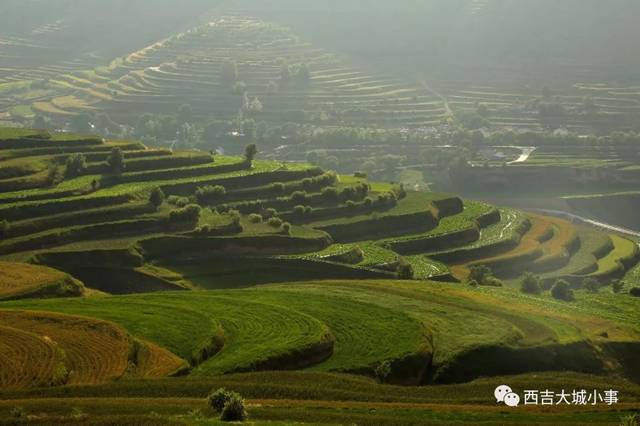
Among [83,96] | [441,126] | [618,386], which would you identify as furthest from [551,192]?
[618,386]

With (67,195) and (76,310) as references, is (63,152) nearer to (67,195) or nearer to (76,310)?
(67,195)

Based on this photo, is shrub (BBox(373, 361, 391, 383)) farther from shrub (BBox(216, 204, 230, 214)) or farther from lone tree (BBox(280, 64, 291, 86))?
lone tree (BBox(280, 64, 291, 86))

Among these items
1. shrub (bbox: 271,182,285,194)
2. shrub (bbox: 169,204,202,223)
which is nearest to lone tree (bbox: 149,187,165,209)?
shrub (bbox: 169,204,202,223)

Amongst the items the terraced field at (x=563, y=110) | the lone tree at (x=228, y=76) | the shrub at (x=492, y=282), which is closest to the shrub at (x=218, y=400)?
the shrub at (x=492, y=282)

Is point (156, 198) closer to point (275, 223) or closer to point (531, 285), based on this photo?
point (275, 223)

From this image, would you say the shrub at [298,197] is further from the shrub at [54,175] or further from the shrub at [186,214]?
the shrub at [54,175]

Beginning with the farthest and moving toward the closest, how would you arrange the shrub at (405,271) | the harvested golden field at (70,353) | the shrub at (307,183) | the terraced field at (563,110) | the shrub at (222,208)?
the terraced field at (563,110) < the shrub at (307,183) < the shrub at (222,208) < the shrub at (405,271) < the harvested golden field at (70,353)
